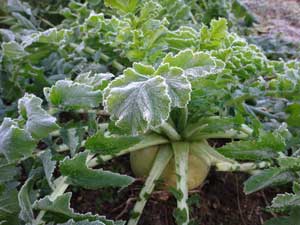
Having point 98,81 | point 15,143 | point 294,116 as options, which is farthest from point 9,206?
point 294,116

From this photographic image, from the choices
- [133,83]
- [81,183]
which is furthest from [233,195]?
[133,83]

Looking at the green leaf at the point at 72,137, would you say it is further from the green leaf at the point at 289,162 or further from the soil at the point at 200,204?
the green leaf at the point at 289,162

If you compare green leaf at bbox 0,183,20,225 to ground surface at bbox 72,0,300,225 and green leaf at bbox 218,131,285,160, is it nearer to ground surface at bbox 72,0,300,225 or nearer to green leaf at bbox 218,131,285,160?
ground surface at bbox 72,0,300,225

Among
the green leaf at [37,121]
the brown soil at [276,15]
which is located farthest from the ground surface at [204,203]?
the brown soil at [276,15]

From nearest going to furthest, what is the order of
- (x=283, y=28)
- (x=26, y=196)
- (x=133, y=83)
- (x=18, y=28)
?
(x=133, y=83) → (x=26, y=196) → (x=18, y=28) → (x=283, y=28)

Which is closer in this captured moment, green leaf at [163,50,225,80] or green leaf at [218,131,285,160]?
green leaf at [163,50,225,80]

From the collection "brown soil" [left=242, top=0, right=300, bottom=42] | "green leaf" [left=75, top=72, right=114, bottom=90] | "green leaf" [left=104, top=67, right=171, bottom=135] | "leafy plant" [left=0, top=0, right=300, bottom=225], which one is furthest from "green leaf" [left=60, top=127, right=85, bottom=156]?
"brown soil" [left=242, top=0, right=300, bottom=42]

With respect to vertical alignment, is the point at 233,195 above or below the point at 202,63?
below

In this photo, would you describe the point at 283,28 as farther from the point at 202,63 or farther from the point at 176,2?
the point at 202,63
